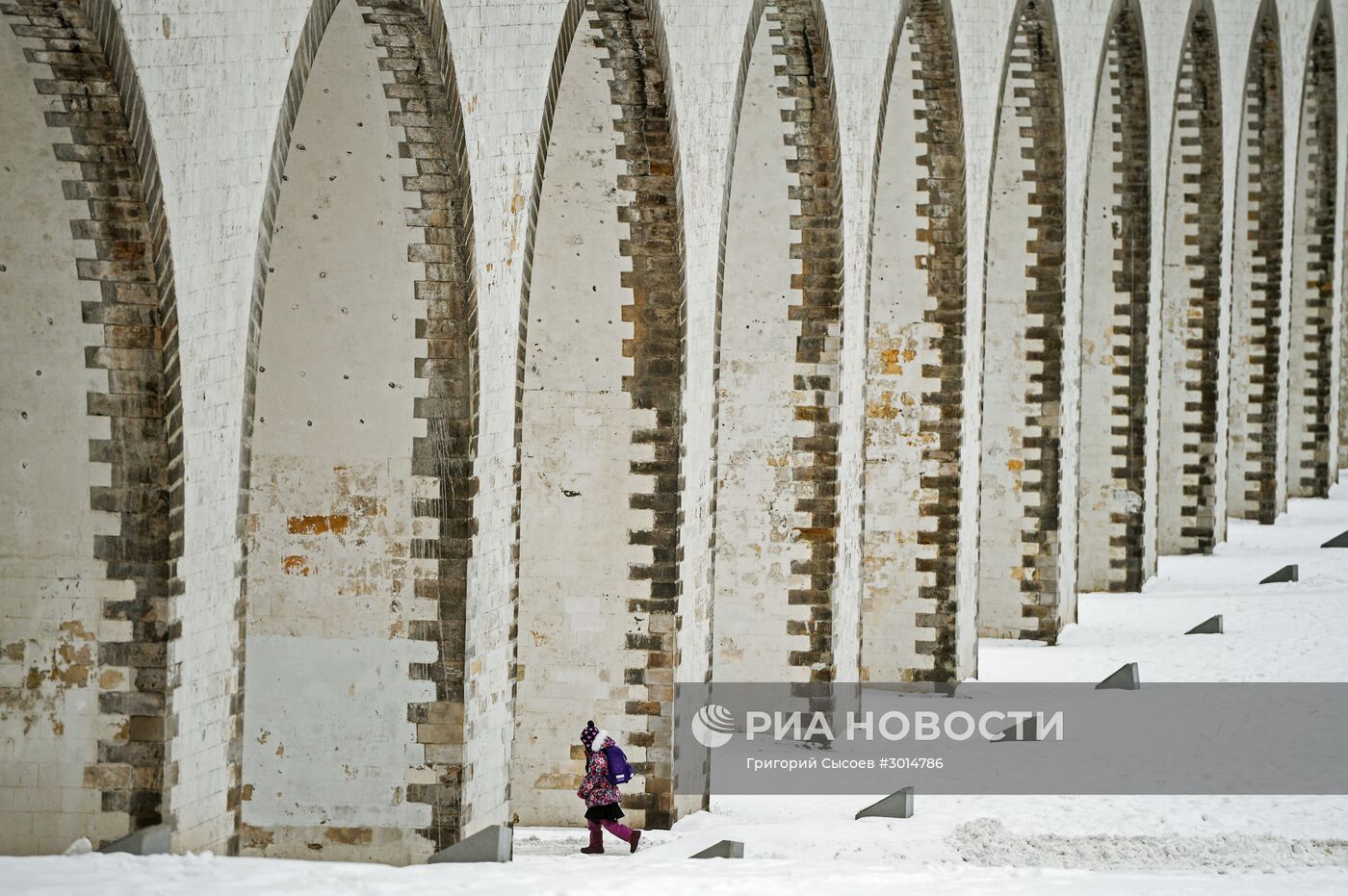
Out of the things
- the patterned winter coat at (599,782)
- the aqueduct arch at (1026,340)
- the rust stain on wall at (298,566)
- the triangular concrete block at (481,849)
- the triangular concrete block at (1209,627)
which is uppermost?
the aqueduct arch at (1026,340)

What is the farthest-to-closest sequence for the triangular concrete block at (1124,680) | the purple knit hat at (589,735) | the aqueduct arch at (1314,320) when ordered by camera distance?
the aqueduct arch at (1314,320) < the triangular concrete block at (1124,680) < the purple knit hat at (589,735)

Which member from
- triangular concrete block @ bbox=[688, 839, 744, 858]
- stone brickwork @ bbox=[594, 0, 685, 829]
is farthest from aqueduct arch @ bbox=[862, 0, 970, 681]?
triangular concrete block @ bbox=[688, 839, 744, 858]

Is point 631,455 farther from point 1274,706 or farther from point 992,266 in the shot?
point 992,266

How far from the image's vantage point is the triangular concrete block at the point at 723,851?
10.6 metres

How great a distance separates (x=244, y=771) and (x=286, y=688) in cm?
48

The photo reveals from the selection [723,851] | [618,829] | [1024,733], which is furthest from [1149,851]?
[1024,733]

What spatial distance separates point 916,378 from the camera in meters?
16.5

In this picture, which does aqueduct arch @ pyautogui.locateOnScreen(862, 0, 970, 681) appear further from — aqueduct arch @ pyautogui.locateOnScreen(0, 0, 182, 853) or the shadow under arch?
aqueduct arch @ pyautogui.locateOnScreen(0, 0, 182, 853)

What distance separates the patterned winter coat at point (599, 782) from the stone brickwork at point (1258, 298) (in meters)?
18.4

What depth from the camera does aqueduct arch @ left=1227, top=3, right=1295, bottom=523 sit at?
90.7 feet

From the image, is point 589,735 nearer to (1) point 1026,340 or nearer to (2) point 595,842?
(2) point 595,842

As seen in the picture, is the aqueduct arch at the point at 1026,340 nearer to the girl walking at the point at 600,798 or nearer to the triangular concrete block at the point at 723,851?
the triangular concrete block at the point at 723,851

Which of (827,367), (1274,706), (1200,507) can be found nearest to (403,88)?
(827,367)

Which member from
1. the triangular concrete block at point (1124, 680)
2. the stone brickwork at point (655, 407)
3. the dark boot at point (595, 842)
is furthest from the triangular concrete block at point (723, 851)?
the triangular concrete block at point (1124, 680)
